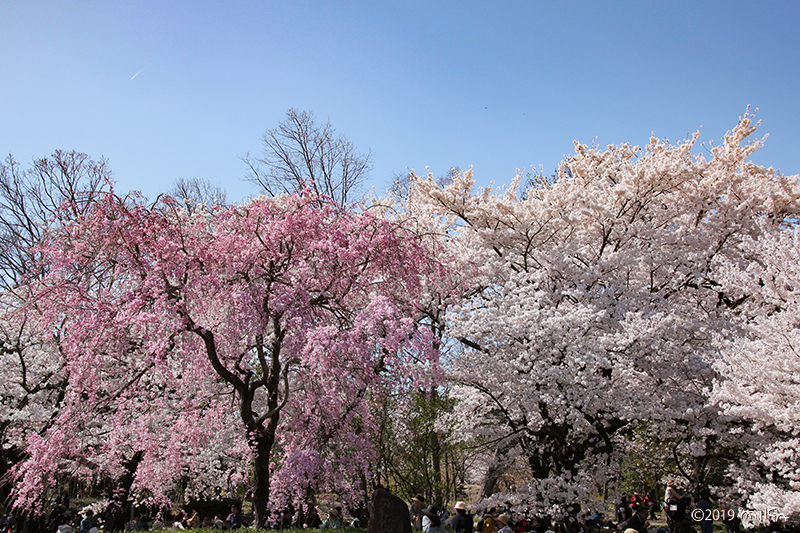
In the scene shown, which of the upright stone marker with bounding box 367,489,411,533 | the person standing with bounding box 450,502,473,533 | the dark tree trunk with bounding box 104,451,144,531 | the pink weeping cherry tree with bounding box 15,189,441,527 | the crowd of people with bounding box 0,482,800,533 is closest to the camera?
the pink weeping cherry tree with bounding box 15,189,441,527

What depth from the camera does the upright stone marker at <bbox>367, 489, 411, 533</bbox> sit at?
749cm

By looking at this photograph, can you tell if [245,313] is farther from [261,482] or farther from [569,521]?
[569,521]

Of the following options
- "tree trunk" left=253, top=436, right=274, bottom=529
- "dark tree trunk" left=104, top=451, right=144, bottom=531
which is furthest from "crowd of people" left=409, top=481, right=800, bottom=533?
"dark tree trunk" left=104, top=451, right=144, bottom=531

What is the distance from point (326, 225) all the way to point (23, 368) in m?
8.98

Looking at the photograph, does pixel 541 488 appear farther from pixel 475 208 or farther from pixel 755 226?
pixel 755 226

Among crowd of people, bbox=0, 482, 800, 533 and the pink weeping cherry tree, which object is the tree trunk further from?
crowd of people, bbox=0, 482, 800, 533

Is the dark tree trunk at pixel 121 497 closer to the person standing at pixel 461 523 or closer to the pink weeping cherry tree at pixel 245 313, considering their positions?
the pink weeping cherry tree at pixel 245 313

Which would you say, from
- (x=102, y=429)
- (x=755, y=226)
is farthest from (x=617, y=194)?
(x=102, y=429)

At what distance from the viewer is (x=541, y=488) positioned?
33.7 ft

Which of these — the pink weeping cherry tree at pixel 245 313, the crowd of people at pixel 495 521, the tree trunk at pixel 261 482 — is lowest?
the crowd of people at pixel 495 521

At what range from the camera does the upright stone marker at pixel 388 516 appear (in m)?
7.49

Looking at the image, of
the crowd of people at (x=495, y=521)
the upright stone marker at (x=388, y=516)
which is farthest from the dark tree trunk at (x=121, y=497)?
the upright stone marker at (x=388, y=516)

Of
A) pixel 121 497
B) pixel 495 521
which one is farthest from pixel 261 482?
pixel 121 497

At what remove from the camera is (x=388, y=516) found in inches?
297
